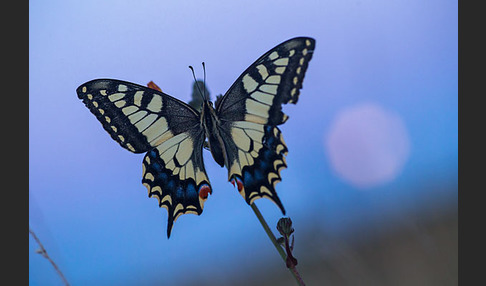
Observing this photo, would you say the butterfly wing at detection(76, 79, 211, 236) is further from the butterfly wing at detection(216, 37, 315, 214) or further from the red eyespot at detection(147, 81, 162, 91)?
the butterfly wing at detection(216, 37, 315, 214)

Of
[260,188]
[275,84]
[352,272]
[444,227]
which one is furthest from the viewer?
[444,227]

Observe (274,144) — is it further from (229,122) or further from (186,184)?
(186,184)

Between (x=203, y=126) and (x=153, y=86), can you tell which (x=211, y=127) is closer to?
(x=203, y=126)

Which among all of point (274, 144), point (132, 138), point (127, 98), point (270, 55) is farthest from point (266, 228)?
point (127, 98)

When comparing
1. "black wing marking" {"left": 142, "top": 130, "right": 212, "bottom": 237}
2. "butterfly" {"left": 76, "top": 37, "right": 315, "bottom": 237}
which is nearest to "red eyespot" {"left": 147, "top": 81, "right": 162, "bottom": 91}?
Result: "butterfly" {"left": 76, "top": 37, "right": 315, "bottom": 237}

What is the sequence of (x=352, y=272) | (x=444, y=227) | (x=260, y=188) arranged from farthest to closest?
(x=444, y=227)
(x=352, y=272)
(x=260, y=188)

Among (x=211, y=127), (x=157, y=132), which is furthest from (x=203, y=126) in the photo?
(x=157, y=132)

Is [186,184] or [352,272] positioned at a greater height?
[186,184]

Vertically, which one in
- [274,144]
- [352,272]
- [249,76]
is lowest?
[352,272]
